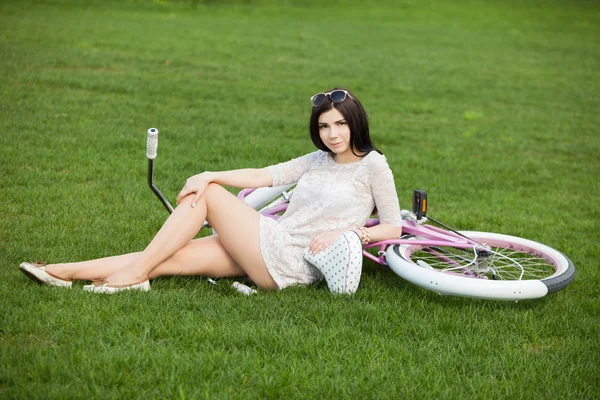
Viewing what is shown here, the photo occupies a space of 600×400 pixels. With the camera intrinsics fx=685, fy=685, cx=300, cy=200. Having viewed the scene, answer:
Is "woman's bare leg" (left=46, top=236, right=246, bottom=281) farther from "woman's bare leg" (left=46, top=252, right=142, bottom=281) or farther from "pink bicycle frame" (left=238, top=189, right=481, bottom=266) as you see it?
"pink bicycle frame" (left=238, top=189, right=481, bottom=266)

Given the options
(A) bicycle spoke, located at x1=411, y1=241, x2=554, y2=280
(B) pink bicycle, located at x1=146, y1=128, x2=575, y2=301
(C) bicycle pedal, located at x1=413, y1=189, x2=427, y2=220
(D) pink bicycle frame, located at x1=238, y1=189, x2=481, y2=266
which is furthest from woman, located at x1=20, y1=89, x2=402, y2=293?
(A) bicycle spoke, located at x1=411, y1=241, x2=554, y2=280

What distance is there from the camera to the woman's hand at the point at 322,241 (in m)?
3.93

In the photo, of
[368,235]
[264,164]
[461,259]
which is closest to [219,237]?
[368,235]

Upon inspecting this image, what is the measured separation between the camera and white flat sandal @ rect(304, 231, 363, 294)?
3.86 meters

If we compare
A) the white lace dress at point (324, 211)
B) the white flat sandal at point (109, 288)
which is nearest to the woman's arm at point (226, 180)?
the white lace dress at point (324, 211)

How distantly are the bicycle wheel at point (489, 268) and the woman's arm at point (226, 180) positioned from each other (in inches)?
35.7

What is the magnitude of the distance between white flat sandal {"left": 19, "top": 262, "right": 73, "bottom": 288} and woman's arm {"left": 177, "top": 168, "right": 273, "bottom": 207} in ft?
2.58

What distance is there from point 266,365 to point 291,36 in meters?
13.2

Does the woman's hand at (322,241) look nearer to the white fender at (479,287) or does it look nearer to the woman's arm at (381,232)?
the woman's arm at (381,232)

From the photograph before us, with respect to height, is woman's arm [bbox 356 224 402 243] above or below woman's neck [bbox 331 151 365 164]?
below

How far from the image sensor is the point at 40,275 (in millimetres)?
3783

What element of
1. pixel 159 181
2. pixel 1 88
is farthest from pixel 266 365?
pixel 1 88

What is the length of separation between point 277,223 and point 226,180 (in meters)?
0.40

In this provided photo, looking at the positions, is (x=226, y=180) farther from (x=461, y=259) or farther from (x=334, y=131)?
(x=461, y=259)
